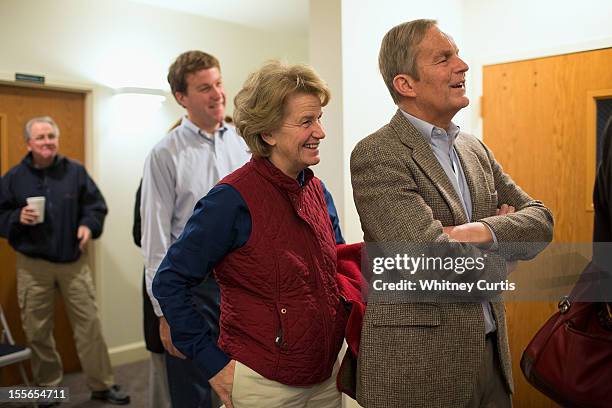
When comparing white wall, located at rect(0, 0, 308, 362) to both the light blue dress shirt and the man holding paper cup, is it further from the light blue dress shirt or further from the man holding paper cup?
the light blue dress shirt

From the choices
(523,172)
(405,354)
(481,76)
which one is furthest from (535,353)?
(481,76)

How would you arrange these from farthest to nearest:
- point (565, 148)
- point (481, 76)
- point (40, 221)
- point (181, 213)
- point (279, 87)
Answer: point (40, 221) → point (481, 76) → point (565, 148) → point (181, 213) → point (279, 87)

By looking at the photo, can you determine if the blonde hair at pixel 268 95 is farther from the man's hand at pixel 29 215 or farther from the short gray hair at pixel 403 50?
the man's hand at pixel 29 215

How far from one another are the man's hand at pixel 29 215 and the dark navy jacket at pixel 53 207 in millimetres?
138

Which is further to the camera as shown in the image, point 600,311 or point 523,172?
point 523,172

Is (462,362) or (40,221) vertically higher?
(40,221)

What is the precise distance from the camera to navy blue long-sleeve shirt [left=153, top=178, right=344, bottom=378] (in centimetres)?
135

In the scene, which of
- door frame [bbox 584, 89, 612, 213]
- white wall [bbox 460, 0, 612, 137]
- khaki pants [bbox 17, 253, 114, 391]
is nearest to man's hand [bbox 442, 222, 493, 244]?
door frame [bbox 584, 89, 612, 213]

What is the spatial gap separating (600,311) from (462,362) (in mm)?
318

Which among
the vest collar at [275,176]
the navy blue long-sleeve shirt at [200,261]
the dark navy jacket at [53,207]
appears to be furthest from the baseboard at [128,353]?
the vest collar at [275,176]

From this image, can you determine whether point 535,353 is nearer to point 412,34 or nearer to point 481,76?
point 412,34

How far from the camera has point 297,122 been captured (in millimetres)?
1400

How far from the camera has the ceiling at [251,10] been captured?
15.4 feet

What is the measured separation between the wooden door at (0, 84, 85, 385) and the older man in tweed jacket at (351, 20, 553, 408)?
3.48 m
